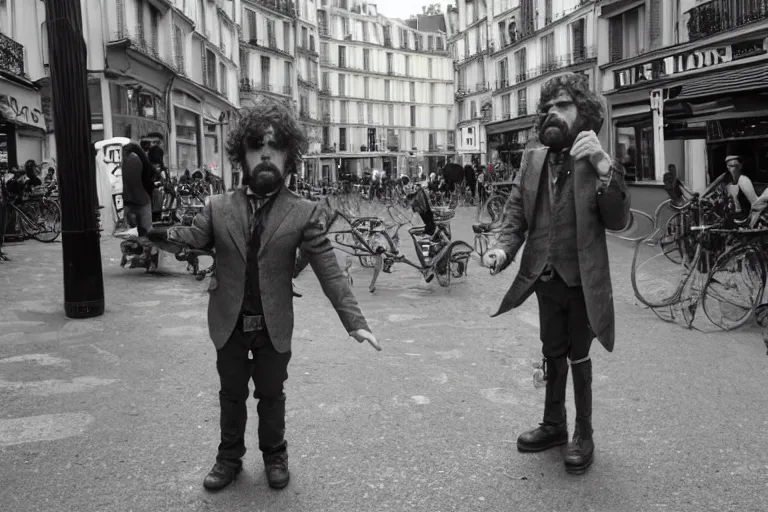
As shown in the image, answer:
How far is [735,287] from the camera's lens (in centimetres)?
712

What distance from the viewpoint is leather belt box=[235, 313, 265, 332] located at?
3.60m

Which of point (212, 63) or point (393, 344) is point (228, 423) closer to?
point (393, 344)

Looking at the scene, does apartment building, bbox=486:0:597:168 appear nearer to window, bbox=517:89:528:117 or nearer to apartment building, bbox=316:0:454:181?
window, bbox=517:89:528:117

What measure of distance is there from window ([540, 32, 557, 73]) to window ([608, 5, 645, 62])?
49.8 ft

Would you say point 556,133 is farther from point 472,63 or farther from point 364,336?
point 472,63

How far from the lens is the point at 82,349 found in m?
6.49

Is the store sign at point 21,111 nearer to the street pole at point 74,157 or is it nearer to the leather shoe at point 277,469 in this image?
the street pole at point 74,157

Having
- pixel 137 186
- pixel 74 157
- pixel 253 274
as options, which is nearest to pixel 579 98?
pixel 253 274

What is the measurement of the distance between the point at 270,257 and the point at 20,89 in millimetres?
16181

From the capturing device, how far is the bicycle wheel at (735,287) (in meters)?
6.95

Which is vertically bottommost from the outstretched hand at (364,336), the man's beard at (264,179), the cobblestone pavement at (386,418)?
the cobblestone pavement at (386,418)

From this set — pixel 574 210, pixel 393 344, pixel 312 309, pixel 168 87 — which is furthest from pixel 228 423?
pixel 168 87

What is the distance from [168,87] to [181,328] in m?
20.0

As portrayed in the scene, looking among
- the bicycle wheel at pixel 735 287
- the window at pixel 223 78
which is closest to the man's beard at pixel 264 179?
the bicycle wheel at pixel 735 287
